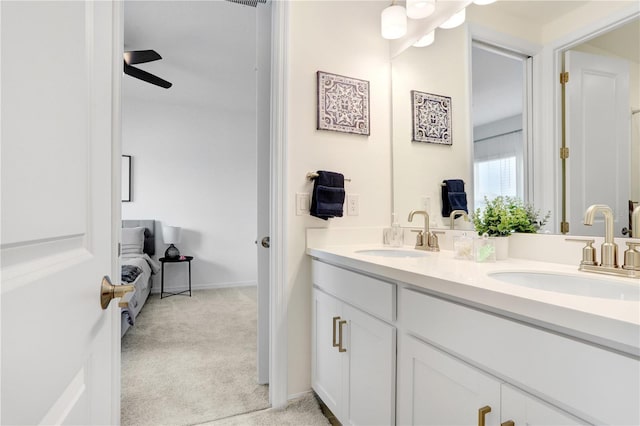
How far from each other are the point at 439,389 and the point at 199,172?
4451 mm

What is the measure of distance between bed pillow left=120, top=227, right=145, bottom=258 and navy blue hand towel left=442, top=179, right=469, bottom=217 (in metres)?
3.68

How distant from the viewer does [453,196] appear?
1830mm

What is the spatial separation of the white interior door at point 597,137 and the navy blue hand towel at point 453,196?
0.54m

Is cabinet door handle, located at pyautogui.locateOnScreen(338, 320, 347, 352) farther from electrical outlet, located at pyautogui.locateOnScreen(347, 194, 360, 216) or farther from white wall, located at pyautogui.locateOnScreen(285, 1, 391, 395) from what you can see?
electrical outlet, located at pyautogui.locateOnScreen(347, 194, 360, 216)

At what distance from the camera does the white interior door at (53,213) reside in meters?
0.33

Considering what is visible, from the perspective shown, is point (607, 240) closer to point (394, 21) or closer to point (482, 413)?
point (482, 413)

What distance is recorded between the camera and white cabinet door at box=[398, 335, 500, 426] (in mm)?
868

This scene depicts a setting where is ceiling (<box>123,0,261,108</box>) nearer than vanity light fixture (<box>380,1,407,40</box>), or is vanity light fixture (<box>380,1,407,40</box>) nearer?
vanity light fixture (<box>380,1,407,40</box>)

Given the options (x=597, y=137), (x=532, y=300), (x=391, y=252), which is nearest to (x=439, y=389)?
(x=532, y=300)

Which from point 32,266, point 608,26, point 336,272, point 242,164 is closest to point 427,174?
point 336,272

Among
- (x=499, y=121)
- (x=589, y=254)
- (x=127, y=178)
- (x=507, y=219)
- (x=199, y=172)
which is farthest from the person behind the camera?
(x=199, y=172)

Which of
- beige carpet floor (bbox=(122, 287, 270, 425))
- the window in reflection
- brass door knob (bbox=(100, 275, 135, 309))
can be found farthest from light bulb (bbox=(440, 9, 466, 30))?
beige carpet floor (bbox=(122, 287, 270, 425))

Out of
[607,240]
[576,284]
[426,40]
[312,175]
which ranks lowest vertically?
[576,284]

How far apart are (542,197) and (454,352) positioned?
2.64 feet
